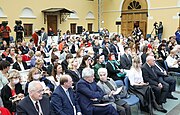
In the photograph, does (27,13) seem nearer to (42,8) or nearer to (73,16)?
(42,8)

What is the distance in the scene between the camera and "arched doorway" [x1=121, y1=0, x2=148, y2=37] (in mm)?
19312

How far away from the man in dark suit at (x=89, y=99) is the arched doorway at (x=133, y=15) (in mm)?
16201

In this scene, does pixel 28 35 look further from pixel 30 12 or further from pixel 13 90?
pixel 13 90

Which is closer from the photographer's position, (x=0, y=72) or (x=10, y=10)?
(x=0, y=72)

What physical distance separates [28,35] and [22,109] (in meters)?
15.3

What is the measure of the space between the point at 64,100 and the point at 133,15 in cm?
1743

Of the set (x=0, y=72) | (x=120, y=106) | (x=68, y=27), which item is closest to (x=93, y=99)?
(x=120, y=106)

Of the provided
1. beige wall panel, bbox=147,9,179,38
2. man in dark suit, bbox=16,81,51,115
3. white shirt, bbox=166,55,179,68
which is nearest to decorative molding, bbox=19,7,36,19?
beige wall panel, bbox=147,9,179,38

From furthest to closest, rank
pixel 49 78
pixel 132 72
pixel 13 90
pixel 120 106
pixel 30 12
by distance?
pixel 30 12, pixel 132 72, pixel 49 78, pixel 120 106, pixel 13 90

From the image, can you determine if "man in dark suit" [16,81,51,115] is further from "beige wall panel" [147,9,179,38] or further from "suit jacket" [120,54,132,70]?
"beige wall panel" [147,9,179,38]

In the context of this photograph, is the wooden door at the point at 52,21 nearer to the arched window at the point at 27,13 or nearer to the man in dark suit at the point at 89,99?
the arched window at the point at 27,13

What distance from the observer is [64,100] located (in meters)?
3.59

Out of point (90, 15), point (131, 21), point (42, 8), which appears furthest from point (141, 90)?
point (90, 15)

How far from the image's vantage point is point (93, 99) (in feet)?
12.9
